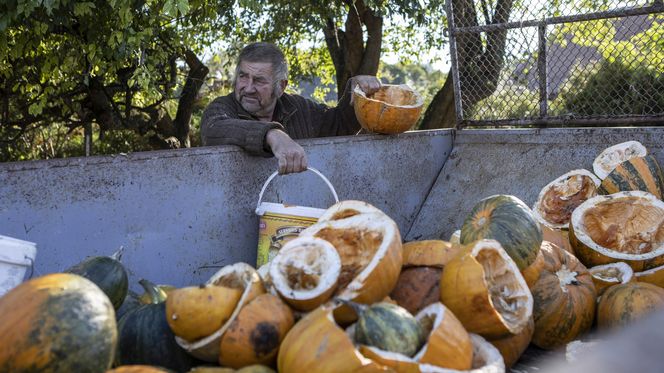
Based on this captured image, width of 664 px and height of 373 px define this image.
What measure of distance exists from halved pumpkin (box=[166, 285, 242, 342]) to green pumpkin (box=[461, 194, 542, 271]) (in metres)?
1.24

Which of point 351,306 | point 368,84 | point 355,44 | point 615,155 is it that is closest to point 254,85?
point 368,84

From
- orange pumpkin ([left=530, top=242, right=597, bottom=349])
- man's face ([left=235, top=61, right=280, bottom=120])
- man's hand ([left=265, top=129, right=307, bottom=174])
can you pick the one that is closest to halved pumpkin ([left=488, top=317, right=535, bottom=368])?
orange pumpkin ([left=530, top=242, right=597, bottom=349])

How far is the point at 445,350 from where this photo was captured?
2.19 meters

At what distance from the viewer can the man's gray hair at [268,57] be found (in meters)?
5.25

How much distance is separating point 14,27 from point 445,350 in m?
5.74

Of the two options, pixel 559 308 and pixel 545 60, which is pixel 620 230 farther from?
pixel 545 60

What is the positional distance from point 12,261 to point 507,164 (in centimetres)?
366

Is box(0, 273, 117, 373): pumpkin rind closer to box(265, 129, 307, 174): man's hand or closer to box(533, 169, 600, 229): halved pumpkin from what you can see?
box(265, 129, 307, 174): man's hand

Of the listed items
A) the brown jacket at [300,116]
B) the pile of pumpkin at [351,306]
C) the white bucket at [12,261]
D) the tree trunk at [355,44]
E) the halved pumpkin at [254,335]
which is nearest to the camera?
the pile of pumpkin at [351,306]

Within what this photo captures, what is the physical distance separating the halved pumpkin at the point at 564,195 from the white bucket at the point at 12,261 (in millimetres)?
2994

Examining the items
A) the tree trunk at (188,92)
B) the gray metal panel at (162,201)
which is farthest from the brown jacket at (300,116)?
the tree trunk at (188,92)

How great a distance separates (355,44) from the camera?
10.5m

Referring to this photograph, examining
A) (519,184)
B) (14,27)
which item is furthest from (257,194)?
(14,27)

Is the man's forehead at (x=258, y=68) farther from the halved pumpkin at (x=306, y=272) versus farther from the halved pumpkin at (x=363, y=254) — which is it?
the halved pumpkin at (x=306, y=272)
